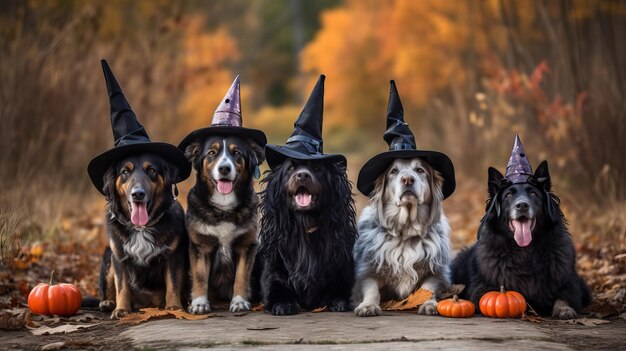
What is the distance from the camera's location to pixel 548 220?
5.91 m

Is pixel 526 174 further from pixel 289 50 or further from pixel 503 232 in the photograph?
pixel 289 50

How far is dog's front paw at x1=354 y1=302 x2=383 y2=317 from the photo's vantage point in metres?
5.76

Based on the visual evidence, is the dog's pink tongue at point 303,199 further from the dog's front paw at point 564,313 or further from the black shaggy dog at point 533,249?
the dog's front paw at point 564,313

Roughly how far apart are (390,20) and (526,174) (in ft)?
64.8

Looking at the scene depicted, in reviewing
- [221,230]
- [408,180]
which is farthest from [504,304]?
[221,230]

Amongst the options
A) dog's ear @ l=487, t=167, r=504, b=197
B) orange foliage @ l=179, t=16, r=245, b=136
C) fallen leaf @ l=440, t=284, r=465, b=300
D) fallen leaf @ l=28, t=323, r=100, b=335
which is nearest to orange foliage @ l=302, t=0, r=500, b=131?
orange foliage @ l=179, t=16, r=245, b=136

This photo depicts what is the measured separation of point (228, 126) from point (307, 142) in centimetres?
65

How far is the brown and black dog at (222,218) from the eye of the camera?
6.06m

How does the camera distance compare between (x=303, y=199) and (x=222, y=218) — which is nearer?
(x=303, y=199)

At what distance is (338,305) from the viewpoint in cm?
612

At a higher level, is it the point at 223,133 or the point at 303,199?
the point at 223,133

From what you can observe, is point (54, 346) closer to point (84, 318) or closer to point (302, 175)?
point (84, 318)

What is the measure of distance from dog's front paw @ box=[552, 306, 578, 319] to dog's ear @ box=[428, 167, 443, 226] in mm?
1156

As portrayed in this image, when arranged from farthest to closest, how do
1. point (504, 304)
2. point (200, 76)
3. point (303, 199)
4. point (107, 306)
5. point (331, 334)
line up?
point (200, 76) < point (107, 306) < point (303, 199) < point (504, 304) < point (331, 334)
